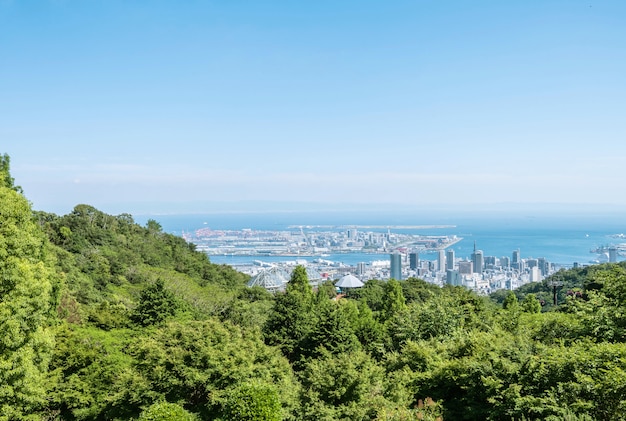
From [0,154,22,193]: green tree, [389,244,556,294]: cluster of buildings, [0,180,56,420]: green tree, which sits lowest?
[389,244,556,294]: cluster of buildings

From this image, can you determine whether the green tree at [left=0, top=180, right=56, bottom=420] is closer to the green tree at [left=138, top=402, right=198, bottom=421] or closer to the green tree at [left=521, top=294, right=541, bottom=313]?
the green tree at [left=138, top=402, right=198, bottom=421]

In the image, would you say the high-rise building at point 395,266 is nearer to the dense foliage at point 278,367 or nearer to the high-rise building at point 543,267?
the high-rise building at point 543,267

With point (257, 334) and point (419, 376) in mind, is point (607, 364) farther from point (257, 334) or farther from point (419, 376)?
point (257, 334)

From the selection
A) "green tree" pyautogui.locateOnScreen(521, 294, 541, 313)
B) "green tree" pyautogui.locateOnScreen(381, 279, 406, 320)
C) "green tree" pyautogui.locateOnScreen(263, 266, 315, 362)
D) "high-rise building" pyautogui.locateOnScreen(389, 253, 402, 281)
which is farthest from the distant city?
"green tree" pyautogui.locateOnScreen(521, 294, 541, 313)

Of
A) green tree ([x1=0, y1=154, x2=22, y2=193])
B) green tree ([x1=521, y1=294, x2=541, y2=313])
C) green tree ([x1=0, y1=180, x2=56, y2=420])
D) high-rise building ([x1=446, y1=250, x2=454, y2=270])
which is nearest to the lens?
green tree ([x1=0, y1=180, x2=56, y2=420])

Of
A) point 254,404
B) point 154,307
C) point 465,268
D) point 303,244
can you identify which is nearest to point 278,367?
point 254,404

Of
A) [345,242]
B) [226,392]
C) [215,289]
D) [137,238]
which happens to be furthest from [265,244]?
[226,392]

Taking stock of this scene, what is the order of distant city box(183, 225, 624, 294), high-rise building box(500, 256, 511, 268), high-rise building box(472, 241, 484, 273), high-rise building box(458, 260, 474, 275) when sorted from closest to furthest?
distant city box(183, 225, 624, 294) → high-rise building box(458, 260, 474, 275) → high-rise building box(472, 241, 484, 273) → high-rise building box(500, 256, 511, 268)

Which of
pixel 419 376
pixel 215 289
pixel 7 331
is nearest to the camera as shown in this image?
pixel 7 331

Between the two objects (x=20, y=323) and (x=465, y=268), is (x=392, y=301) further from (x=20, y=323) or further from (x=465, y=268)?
(x=465, y=268)
